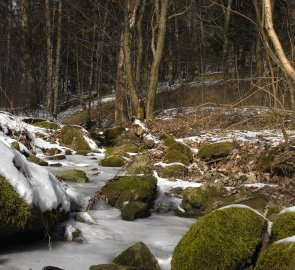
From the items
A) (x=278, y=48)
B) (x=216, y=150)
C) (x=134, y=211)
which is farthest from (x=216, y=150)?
(x=278, y=48)

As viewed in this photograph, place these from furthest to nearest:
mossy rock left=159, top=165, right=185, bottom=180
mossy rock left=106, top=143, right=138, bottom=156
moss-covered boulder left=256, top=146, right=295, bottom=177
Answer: mossy rock left=106, top=143, right=138, bottom=156 → mossy rock left=159, top=165, right=185, bottom=180 → moss-covered boulder left=256, top=146, right=295, bottom=177

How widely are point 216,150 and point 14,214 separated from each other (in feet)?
18.2

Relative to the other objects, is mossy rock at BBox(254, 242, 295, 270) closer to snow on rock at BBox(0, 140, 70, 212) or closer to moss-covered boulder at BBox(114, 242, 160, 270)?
moss-covered boulder at BBox(114, 242, 160, 270)

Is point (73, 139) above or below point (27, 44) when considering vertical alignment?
below

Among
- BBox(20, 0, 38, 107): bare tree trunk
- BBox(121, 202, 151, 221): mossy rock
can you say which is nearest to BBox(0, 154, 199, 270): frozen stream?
BBox(121, 202, 151, 221): mossy rock

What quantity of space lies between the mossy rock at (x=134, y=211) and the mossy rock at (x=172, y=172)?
1.97m

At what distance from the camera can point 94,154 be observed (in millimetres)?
11195

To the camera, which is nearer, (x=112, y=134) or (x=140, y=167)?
(x=140, y=167)

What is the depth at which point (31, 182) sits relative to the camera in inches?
180

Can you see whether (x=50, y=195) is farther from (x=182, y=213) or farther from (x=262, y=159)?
(x=262, y=159)

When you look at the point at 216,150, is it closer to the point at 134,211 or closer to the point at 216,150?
the point at 216,150

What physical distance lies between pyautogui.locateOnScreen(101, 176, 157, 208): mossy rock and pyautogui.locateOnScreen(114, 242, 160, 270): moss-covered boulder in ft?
6.89

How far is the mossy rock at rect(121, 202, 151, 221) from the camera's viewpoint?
5912 mm

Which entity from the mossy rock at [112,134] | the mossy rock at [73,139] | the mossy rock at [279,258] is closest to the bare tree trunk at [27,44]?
the mossy rock at [112,134]
